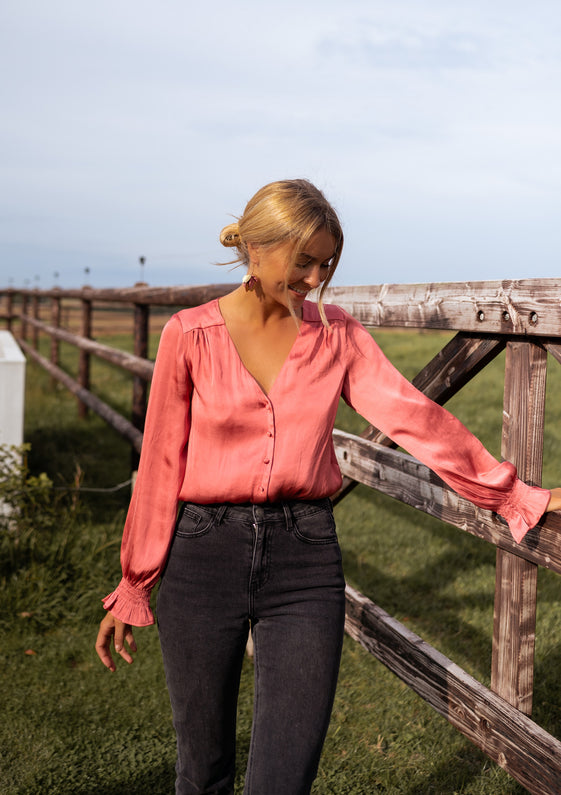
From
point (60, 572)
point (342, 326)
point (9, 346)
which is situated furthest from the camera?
point (9, 346)

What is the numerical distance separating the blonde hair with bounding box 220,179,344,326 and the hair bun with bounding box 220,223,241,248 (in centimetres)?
5

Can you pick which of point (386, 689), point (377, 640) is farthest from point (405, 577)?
point (377, 640)

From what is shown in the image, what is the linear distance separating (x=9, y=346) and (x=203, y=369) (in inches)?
177

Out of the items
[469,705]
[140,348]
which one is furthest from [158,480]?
[140,348]

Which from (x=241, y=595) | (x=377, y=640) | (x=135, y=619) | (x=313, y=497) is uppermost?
(x=313, y=497)

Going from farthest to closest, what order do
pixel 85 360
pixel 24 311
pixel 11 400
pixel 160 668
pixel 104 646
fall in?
pixel 24 311 < pixel 85 360 < pixel 11 400 < pixel 160 668 < pixel 104 646

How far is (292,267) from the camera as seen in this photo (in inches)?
67.0

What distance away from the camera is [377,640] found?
2.93 meters

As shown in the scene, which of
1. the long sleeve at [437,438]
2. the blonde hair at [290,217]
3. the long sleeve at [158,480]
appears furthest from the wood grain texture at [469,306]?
the long sleeve at [158,480]

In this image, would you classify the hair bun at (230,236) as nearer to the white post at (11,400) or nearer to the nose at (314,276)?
the nose at (314,276)

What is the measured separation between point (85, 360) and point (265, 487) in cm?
741

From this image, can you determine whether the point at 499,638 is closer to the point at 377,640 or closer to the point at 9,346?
the point at 377,640

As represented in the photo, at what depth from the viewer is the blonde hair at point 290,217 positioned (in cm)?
168

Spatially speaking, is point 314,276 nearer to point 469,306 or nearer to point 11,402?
point 469,306
